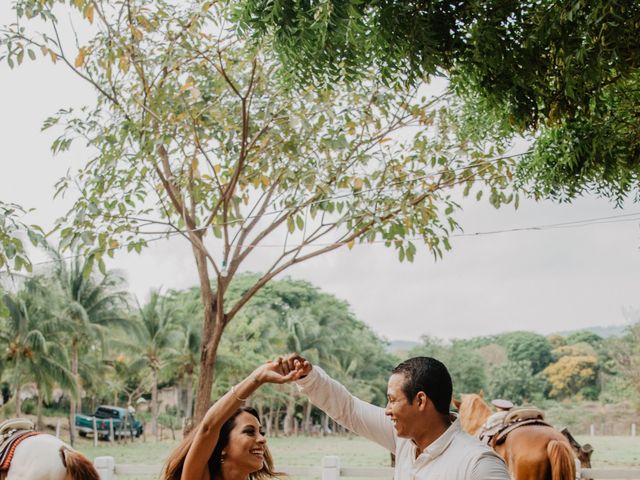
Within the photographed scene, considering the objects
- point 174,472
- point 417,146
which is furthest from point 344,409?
point 417,146

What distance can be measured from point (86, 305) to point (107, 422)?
13.2 meters

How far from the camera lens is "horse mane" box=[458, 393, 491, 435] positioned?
21.0 feet

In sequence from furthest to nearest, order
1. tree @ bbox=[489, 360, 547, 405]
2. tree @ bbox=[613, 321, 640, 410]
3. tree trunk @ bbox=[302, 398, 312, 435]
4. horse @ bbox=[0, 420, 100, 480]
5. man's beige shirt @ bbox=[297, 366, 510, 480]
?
tree @ bbox=[489, 360, 547, 405] < tree trunk @ bbox=[302, 398, 312, 435] < tree @ bbox=[613, 321, 640, 410] < horse @ bbox=[0, 420, 100, 480] < man's beige shirt @ bbox=[297, 366, 510, 480]

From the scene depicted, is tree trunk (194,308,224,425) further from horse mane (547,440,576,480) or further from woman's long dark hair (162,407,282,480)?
woman's long dark hair (162,407,282,480)

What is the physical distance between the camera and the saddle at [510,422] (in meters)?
5.63

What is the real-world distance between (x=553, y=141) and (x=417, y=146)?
3.05 m

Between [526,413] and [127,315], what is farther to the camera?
[127,315]

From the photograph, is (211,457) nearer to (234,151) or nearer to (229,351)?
(234,151)

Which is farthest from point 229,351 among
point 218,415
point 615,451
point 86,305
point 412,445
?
point 412,445

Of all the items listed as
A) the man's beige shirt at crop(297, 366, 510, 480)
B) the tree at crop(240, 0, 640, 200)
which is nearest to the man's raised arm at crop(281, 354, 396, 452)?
the man's beige shirt at crop(297, 366, 510, 480)

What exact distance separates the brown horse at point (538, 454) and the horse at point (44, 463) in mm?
3183

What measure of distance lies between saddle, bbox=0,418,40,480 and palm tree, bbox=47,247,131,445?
1161 inches

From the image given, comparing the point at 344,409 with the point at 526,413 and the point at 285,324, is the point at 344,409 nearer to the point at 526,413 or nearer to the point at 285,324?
the point at 526,413

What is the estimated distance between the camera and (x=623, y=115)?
4.57 meters
